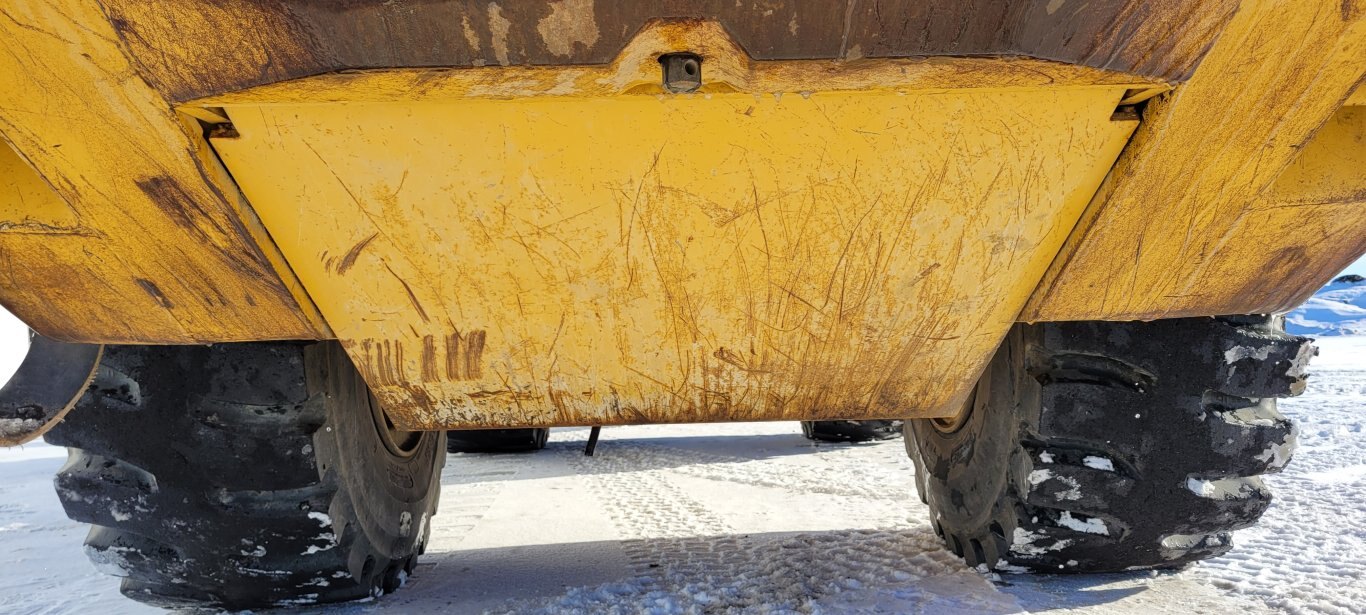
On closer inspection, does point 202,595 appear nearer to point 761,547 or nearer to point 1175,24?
point 761,547

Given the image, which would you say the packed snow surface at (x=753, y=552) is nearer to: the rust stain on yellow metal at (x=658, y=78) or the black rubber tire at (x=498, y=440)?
the black rubber tire at (x=498, y=440)

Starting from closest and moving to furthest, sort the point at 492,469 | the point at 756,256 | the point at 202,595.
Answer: the point at 756,256
the point at 202,595
the point at 492,469

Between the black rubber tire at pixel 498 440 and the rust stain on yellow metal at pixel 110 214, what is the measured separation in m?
4.22

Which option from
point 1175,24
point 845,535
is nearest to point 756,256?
point 1175,24

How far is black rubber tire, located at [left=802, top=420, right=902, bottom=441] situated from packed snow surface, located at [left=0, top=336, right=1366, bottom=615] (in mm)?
813

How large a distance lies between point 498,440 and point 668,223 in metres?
4.63

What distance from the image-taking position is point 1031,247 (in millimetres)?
1485

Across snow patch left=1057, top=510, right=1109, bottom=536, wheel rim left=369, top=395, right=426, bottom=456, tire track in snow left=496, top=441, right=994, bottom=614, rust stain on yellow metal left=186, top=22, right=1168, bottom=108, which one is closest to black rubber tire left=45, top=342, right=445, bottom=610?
wheel rim left=369, top=395, right=426, bottom=456

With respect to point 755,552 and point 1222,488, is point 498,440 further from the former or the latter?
point 1222,488

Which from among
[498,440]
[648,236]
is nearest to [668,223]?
[648,236]

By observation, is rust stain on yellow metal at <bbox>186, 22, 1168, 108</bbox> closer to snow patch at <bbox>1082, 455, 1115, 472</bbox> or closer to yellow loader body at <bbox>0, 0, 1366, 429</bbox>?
yellow loader body at <bbox>0, 0, 1366, 429</bbox>

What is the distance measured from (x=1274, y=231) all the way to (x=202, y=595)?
2.21 m

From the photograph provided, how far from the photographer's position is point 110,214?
129 cm

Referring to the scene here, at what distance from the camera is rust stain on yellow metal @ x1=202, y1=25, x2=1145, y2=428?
1208 mm
